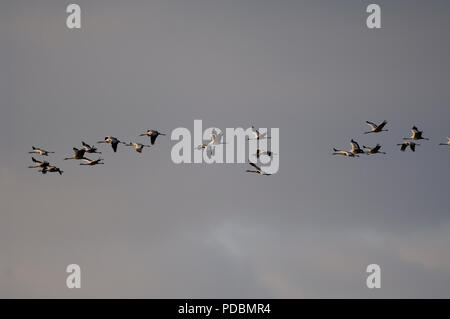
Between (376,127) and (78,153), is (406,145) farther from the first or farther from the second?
(78,153)

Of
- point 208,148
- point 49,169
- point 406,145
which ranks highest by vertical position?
point 208,148

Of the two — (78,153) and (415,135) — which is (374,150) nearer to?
(415,135)

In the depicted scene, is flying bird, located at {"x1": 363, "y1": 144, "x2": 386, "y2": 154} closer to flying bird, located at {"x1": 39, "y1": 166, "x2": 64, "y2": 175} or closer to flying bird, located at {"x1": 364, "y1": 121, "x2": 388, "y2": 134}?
flying bird, located at {"x1": 364, "y1": 121, "x2": 388, "y2": 134}

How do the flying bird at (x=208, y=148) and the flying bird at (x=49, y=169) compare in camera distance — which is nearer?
the flying bird at (x=49, y=169)

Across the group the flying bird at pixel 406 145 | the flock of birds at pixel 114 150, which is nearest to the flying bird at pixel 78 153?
the flock of birds at pixel 114 150

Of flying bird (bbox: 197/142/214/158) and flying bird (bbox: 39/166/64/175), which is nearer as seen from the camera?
flying bird (bbox: 39/166/64/175)

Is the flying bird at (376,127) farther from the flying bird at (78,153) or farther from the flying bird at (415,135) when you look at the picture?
the flying bird at (78,153)

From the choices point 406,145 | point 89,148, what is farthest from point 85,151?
point 406,145

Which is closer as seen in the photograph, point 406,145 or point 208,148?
point 406,145

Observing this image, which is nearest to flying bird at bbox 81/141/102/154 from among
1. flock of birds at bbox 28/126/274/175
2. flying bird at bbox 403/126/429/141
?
flock of birds at bbox 28/126/274/175

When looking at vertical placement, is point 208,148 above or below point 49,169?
above
